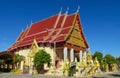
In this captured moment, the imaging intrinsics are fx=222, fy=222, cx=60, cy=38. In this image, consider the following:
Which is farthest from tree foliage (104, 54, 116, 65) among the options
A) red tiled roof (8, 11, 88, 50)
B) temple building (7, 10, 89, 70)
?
red tiled roof (8, 11, 88, 50)

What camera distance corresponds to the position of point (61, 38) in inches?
1729

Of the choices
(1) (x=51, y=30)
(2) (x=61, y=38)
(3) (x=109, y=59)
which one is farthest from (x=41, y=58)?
(3) (x=109, y=59)

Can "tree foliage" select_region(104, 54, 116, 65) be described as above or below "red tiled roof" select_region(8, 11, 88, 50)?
below

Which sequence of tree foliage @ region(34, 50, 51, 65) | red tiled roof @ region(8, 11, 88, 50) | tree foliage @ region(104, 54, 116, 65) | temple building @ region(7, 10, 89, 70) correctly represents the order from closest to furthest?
tree foliage @ region(34, 50, 51, 65), temple building @ region(7, 10, 89, 70), red tiled roof @ region(8, 11, 88, 50), tree foliage @ region(104, 54, 116, 65)

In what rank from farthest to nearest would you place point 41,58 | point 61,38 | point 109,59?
point 109,59, point 61,38, point 41,58

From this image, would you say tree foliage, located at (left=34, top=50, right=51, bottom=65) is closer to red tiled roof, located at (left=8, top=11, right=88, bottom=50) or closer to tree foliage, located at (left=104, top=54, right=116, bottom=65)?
red tiled roof, located at (left=8, top=11, right=88, bottom=50)

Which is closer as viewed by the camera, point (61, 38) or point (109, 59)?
point (61, 38)

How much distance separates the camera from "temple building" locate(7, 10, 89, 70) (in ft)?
147

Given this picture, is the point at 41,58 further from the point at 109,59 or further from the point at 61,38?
the point at 109,59

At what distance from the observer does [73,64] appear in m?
29.0

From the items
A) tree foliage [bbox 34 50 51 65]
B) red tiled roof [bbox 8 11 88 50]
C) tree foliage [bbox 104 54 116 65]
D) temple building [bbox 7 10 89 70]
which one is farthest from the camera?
tree foliage [bbox 104 54 116 65]

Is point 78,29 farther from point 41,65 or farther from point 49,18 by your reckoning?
point 41,65

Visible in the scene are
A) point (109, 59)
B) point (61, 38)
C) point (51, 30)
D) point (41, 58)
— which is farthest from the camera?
point (109, 59)

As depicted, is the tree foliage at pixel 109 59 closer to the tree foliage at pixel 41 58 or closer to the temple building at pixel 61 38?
the temple building at pixel 61 38
